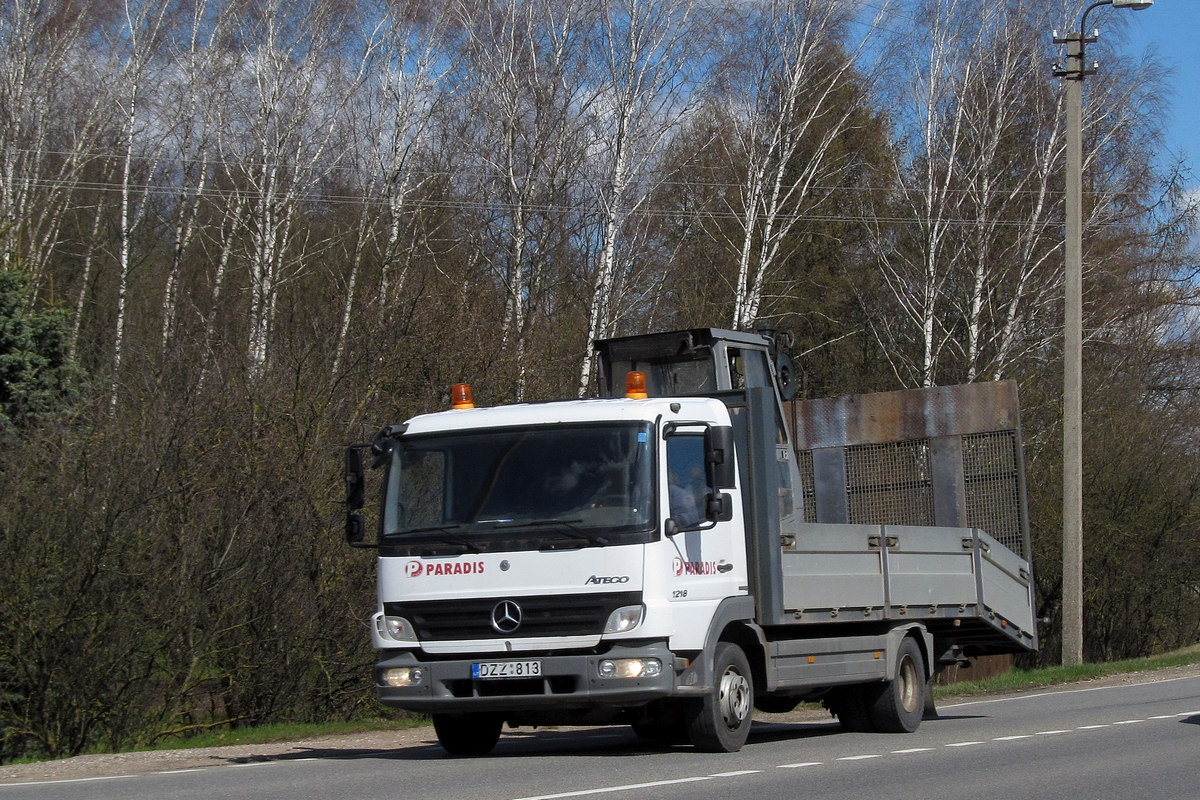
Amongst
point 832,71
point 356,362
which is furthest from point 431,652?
point 832,71

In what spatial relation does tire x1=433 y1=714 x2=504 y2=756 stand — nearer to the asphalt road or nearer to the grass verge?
the asphalt road

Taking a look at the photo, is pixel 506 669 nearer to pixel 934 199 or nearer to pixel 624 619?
pixel 624 619

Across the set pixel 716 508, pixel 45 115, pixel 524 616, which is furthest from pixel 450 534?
pixel 45 115

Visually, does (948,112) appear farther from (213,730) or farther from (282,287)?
(213,730)

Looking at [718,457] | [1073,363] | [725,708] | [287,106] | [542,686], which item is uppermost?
[287,106]

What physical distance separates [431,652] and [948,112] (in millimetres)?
26887

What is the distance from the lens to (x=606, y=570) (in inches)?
376

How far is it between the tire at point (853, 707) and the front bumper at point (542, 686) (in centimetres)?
363

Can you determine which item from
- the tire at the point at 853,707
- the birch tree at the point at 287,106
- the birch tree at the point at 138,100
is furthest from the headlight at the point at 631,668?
the birch tree at the point at 138,100

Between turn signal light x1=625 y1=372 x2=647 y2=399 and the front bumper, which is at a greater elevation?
turn signal light x1=625 y1=372 x2=647 y2=399

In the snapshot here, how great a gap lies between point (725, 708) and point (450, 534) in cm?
238

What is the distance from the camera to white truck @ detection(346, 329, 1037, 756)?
31.4 feet

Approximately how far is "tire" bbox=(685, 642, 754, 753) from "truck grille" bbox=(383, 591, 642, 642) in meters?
1.04

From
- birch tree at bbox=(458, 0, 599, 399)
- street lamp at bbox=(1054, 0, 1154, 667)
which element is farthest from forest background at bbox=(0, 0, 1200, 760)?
street lamp at bbox=(1054, 0, 1154, 667)
